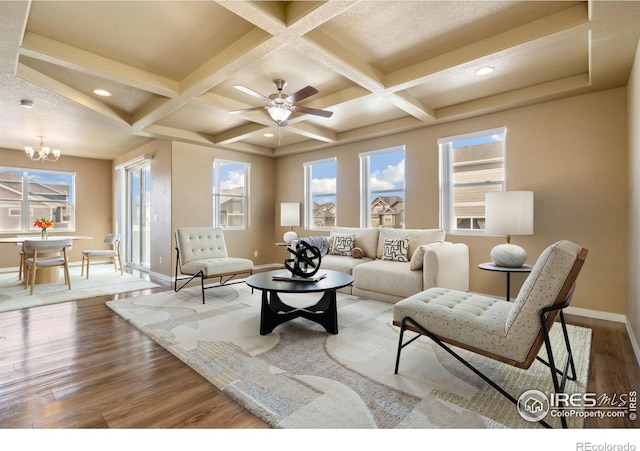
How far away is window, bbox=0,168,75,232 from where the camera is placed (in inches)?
264

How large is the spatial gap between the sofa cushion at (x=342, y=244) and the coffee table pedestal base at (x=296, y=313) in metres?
2.00

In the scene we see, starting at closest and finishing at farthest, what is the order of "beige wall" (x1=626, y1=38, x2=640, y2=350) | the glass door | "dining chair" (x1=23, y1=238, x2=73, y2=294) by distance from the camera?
"beige wall" (x1=626, y1=38, x2=640, y2=350) < "dining chair" (x1=23, y1=238, x2=73, y2=294) < the glass door

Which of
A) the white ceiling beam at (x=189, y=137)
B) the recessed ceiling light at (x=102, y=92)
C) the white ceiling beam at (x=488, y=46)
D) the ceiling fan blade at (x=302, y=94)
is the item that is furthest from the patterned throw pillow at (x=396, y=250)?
the recessed ceiling light at (x=102, y=92)

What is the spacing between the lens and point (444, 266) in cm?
356

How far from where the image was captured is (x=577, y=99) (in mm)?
3510

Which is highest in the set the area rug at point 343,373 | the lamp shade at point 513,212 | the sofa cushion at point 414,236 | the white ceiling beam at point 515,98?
the white ceiling beam at point 515,98

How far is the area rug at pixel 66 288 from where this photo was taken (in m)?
4.00

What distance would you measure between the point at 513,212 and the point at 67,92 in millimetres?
5147

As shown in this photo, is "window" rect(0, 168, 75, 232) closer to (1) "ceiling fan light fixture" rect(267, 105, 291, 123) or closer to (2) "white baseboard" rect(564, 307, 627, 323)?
(1) "ceiling fan light fixture" rect(267, 105, 291, 123)

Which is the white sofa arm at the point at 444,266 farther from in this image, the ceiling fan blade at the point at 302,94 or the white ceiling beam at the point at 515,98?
the ceiling fan blade at the point at 302,94

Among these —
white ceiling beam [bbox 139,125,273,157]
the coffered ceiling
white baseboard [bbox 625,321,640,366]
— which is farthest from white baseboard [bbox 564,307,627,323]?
white ceiling beam [bbox 139,125,273,157]

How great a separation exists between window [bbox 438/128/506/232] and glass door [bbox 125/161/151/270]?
18.5ft

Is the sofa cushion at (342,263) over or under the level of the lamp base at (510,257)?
under

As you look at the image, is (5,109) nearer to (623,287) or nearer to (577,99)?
(577,99)
